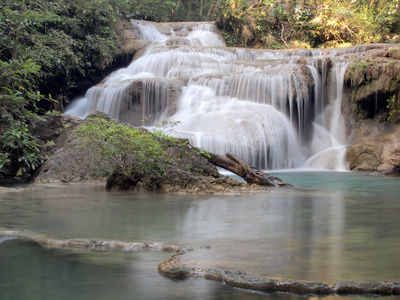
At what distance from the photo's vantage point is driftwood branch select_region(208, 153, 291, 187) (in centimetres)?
925

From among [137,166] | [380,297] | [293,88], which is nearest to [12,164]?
[137,166]

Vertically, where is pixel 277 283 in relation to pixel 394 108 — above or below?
below

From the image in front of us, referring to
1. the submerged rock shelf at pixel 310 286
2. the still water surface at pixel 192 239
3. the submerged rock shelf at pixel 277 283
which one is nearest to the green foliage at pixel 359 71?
the still water surface at pixel 192 239

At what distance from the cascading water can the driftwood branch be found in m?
5.51

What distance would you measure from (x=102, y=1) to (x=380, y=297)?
2083 cm

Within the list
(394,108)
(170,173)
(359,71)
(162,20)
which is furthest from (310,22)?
A: (170,173)

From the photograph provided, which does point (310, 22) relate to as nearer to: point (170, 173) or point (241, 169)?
point (241, 169)

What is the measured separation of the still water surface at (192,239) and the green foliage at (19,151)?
2.00 meters

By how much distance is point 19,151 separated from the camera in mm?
10367

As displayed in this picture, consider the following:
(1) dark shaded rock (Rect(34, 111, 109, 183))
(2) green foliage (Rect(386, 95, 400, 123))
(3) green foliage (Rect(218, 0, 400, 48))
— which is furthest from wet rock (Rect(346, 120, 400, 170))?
(3) green foliage (Rect(218, 0, 400, 48))

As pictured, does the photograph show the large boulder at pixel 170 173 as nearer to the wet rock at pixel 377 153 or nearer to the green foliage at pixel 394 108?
the wet rock at pixel 377 153

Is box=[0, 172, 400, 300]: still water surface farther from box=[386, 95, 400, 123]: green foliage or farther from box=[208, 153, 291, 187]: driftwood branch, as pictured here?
box=[386, 95, 400, 123]: green foliage

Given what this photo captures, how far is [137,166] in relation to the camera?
326 inches

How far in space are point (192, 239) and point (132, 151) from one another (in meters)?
4.02
